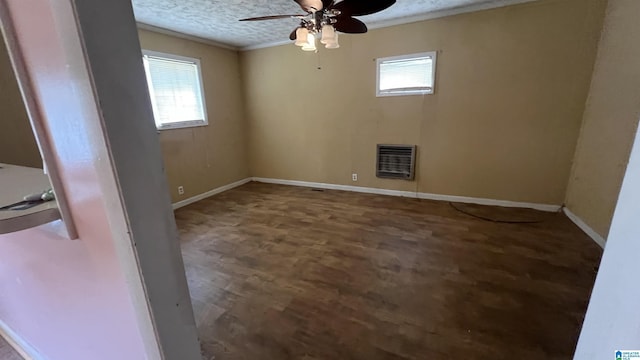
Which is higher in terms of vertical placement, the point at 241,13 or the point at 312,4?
the point at 241,13

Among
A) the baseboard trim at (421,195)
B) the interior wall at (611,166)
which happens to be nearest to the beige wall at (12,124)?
the interior wall at (611,166)

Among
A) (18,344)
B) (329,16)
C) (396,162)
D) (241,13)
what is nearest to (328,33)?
(329,16)

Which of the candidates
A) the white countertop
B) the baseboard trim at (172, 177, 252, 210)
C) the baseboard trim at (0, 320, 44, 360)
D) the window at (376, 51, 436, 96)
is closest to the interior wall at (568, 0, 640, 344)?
the white countertop

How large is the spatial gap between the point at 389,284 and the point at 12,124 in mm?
2786

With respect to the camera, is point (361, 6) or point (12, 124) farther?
point (361, 6)

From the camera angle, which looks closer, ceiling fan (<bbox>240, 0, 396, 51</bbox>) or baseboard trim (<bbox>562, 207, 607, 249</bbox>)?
ceiling fan (<bbox>240, 0, 396, 51</bbox>)

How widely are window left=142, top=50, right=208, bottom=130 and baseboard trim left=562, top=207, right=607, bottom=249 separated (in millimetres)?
5048

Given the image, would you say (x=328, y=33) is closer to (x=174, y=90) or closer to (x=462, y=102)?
(x=462, y=102)

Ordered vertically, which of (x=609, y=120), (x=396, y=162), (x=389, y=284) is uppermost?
(x=609, y=120)

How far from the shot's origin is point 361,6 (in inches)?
78.4

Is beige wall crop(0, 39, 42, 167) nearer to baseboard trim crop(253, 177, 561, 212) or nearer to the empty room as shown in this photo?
the empty room

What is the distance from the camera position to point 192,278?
2209 millimetres

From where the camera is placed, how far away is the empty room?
0.66 meters

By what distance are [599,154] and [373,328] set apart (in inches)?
112
